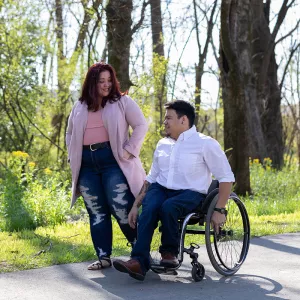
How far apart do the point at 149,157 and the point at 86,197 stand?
7845 millimetres

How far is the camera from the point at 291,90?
29.4 m

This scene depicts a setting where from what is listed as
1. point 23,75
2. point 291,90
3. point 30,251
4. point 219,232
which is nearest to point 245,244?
point 219,232

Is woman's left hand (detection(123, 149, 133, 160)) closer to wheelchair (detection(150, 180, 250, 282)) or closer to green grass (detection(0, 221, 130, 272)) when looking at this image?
wheelchair (detection(150, 180, 250, 282))

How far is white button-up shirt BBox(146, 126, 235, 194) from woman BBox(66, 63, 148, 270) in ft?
1.37

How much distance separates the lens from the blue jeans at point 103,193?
6.57m

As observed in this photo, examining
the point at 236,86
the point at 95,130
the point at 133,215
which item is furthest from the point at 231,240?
the point at 236,86

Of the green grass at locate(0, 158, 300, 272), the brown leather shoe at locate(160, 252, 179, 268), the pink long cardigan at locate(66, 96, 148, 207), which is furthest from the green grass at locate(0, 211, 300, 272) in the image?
the brown leather shoe at locate(160, 252, 179, 268)

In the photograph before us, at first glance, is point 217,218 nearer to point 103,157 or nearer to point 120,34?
point 103,157

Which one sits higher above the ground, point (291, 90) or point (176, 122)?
point (291, 90)

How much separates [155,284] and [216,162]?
3.39 ft

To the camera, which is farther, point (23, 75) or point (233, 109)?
point (23, 75)

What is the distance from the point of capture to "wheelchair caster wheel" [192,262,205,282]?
597cm

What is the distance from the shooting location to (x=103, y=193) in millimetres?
6664

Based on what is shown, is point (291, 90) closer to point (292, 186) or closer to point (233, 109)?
point (292, 186)
